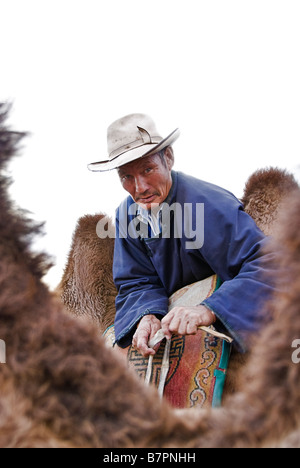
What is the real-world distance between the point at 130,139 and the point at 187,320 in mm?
718

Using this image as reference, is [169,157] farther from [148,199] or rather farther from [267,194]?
[267,194]

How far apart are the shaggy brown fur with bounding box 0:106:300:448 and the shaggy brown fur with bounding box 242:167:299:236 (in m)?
1.05

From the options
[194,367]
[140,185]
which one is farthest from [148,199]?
[194,367]

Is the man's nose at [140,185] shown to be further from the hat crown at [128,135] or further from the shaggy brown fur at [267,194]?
the shaggy brown fur at [267,194]

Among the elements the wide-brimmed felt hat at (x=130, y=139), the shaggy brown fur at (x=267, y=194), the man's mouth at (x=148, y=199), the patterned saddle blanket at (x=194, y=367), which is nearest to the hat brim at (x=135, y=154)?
the wide-brimmed felt hat at (x=130, y=139)

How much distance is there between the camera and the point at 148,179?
1.58 m

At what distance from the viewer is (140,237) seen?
1.70 meters

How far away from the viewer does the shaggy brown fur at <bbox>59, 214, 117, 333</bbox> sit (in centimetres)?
185

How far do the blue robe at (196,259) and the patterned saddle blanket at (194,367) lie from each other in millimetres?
85

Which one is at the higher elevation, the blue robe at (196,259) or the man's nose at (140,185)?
the man's nose at (140,185)

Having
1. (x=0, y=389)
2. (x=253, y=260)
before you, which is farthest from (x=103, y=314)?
(x=0, y=389)

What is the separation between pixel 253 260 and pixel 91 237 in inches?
32.0

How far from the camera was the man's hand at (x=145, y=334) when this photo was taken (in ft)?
4.45
